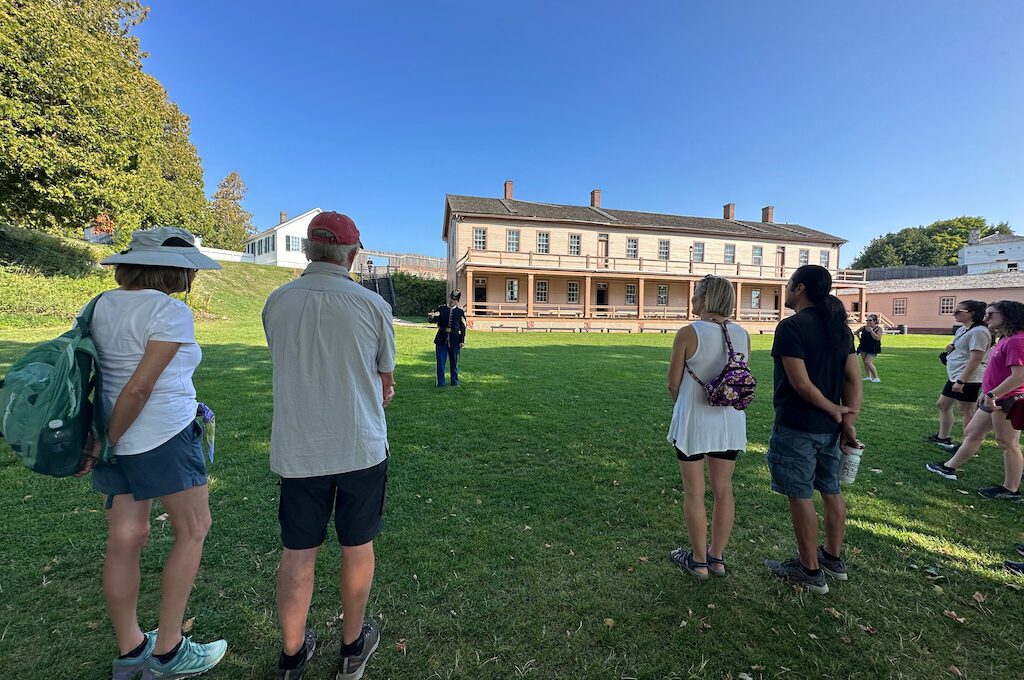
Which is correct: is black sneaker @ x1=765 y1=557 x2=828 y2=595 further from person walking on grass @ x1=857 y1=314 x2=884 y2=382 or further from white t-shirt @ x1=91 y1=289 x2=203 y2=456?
person walking on grass @ x1=857 y1=314 x2=884 y2=382

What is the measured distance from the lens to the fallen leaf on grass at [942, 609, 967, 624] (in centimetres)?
245

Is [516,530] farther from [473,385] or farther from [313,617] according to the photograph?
[473,385]

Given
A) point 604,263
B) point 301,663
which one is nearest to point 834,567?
point 301,663

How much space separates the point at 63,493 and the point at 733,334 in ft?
17.9

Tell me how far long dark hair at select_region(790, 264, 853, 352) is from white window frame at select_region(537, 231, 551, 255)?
1053 inches

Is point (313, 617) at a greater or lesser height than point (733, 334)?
lesser

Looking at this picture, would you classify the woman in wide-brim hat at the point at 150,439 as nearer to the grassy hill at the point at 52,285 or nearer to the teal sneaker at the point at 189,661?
the teal sneaker at the point at 189,661

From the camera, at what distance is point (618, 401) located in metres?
7.62

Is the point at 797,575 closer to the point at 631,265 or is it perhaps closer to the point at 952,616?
the point at 952,616

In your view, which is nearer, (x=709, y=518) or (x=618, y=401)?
(x=709, y=518)

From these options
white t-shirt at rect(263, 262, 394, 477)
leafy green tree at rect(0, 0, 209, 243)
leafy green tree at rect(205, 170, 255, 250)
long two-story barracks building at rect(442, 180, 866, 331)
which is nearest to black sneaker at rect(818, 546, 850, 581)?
white t-shirt at rect(263, 262, 394, 477)

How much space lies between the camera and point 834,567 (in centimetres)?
286

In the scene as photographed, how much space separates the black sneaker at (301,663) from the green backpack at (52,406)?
119 cm

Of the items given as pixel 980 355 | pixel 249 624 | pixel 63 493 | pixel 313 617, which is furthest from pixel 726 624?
pixel 63 493
